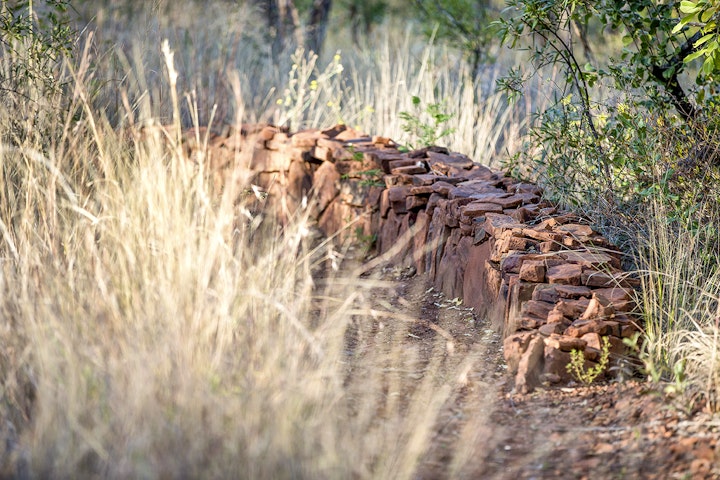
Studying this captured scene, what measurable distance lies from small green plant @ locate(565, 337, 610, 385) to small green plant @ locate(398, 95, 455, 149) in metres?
2.68

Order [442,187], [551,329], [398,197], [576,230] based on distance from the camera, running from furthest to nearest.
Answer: [398,197] → [442,187] → [576,230] → [551,329]

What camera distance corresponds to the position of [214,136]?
5.86 metres

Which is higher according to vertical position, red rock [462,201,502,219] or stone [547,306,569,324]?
red rock [462,201,502,219]

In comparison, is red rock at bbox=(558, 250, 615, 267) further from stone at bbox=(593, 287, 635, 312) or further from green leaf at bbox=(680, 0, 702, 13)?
green leaf at bbox=(680, 0, 702, 13)

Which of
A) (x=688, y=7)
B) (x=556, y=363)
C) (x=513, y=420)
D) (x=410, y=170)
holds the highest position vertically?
(x=688, y=7)

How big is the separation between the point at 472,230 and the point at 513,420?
1356mm

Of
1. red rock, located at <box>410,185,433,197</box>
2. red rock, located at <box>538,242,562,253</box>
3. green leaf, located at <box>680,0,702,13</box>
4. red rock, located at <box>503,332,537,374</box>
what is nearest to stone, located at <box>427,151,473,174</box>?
red rock, located at <box>410,185,433,197</box>

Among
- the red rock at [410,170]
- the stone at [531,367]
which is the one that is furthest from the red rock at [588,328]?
the red rock at [410,170]

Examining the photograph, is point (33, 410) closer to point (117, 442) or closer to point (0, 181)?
point (117, 442)

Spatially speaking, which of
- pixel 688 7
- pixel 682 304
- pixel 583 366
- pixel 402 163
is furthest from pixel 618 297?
pixel 402 163

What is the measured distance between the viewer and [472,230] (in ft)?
13.1

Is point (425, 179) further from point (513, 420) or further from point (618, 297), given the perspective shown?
point (513, 420)

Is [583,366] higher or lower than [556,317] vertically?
lower

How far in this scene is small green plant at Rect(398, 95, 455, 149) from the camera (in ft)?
18.3
